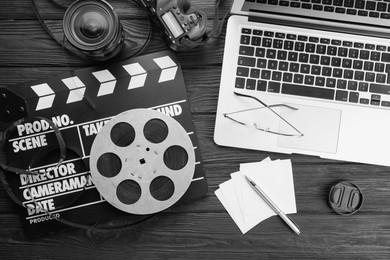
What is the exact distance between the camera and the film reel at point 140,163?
86 centimetres

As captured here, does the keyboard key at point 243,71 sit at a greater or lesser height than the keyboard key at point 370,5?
lesser

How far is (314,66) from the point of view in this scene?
35.4 inches

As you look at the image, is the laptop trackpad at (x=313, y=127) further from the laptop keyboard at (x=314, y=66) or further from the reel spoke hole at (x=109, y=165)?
the reel spoke hole at (x=109, y=165)

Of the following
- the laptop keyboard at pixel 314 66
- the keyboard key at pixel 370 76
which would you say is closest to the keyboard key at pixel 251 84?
the laptop keyboard at pixel 314 66

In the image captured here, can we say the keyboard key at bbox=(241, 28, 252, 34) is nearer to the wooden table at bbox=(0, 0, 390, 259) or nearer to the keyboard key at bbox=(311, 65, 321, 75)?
the wooden table at bbox=(0, 0, 390, 259)

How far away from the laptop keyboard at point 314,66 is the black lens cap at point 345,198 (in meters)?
0.18

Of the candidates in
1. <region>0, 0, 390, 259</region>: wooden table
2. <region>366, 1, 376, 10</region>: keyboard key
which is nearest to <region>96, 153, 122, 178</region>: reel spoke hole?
<region>0, 0, 390, 259</region>: wooden table

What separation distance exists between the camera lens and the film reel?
0.48 ft

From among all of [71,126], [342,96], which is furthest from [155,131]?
[342,96]

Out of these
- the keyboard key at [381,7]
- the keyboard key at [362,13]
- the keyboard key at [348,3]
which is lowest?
the keyboard key at [362,13]

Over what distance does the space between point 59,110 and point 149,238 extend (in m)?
0.33

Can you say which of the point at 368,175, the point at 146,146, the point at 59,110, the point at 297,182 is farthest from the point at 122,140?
the point at 368,175

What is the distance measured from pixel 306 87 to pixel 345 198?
25 centimetres

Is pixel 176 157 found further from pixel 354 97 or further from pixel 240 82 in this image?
pixel 354 97
